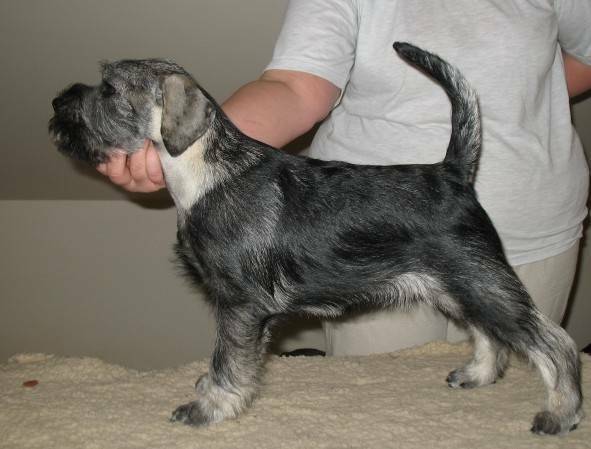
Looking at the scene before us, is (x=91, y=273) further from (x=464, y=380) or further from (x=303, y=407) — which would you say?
(x=464, y=380)

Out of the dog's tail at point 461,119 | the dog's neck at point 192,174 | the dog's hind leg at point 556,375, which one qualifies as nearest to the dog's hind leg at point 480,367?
the dog's hind leg at point 556,375

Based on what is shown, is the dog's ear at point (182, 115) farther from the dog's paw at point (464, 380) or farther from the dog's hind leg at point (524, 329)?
the dog's paw at point (464, 380)

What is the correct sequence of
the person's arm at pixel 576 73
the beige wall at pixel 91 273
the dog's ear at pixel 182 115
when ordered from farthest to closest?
the beige wall at pixel 91 273 < the person's arm at pixel 576 73 < the dog's ear at pixel 182 115

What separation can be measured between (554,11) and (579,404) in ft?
4.85

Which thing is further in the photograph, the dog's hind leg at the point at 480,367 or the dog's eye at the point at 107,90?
the dog's hind leg at the point at 480,367

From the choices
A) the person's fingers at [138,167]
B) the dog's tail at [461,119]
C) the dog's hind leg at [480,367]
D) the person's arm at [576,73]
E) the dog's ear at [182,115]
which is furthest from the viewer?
the person's arm at [576,73]

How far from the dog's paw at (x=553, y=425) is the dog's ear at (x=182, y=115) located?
4.78 ft

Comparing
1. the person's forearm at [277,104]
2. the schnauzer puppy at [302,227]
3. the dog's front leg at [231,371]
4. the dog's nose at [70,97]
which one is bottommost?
the dog's front leg at [231,371]

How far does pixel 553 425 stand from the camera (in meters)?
2.10

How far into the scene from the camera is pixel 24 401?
7.95 feet

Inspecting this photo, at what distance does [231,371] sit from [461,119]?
1130 millimetres

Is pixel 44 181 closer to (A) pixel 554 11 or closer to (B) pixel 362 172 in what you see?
(B) pixel 362 172

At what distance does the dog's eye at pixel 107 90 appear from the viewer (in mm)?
2123

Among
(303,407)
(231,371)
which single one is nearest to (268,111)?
(231,371)
